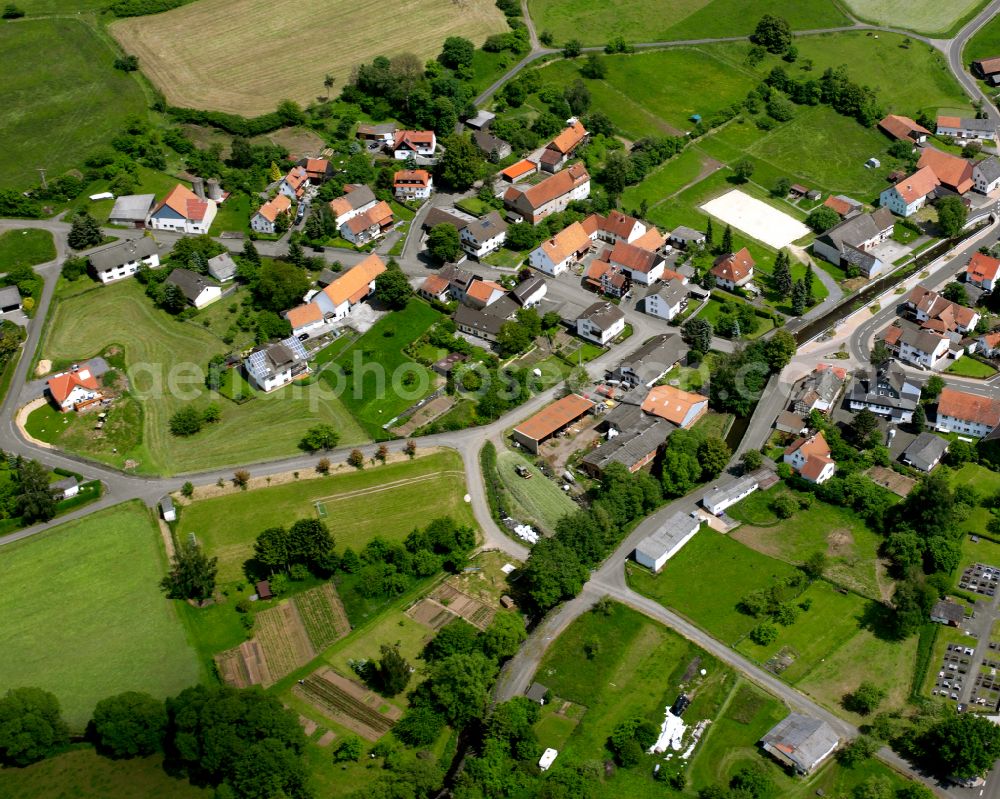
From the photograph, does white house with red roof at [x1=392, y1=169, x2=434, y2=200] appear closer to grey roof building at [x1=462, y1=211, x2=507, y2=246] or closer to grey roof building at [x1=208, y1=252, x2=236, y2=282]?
grey roof building at [x1=462, y1=211, x2=507, y2=246]

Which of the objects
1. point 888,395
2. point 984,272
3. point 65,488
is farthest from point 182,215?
point 984,272

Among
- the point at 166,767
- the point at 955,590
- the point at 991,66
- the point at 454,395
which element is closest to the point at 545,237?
the point at 454,395

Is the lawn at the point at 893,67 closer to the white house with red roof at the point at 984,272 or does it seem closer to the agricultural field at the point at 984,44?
the agricultural field at the point at 984,44

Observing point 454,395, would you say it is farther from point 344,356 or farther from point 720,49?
point 720,49

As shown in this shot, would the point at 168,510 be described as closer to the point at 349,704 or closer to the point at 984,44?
the point at 349,704

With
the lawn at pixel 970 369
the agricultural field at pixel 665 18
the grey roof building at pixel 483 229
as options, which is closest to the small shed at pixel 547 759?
the lawn at pixel 970 369
